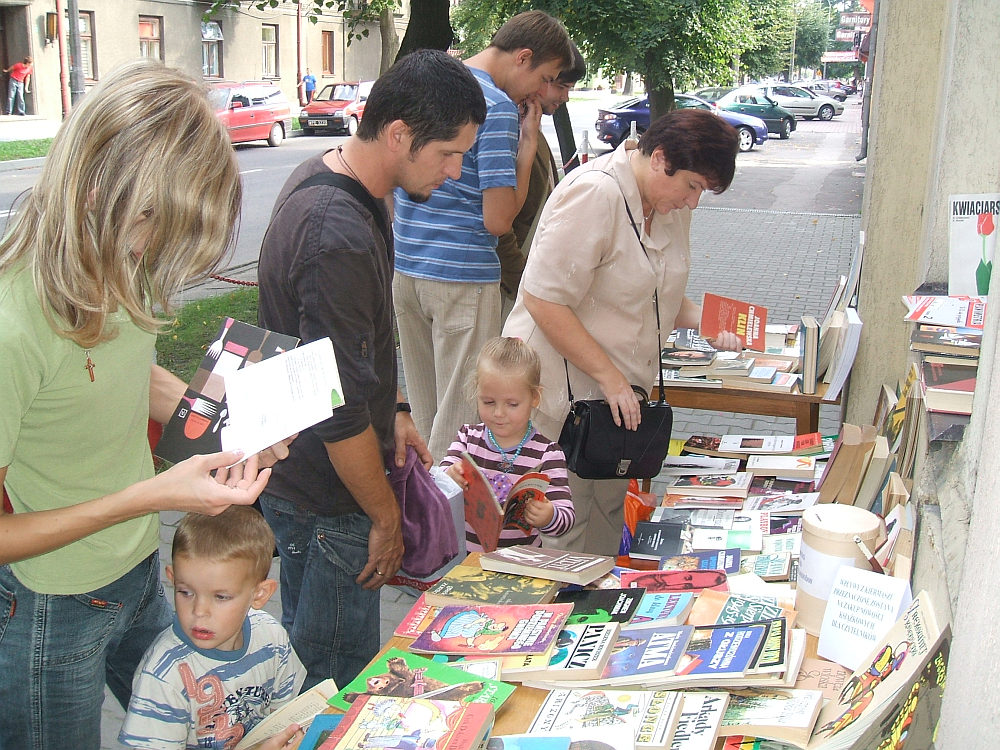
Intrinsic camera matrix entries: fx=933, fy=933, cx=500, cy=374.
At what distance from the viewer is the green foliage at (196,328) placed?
22.0 feet

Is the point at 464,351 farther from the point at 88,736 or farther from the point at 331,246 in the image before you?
the point at 88,736

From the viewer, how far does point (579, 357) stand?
9.29 feet

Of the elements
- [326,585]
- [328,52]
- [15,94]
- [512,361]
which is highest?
[328,52]

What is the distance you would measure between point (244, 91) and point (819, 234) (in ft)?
48.4

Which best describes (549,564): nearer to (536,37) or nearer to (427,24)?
(536,37)

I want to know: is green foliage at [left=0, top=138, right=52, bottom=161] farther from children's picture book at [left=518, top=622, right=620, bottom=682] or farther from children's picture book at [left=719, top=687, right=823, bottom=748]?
children's picture book at [left=719, top=687, right=823, bottom=748]

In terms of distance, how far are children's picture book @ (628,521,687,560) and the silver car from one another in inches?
1490

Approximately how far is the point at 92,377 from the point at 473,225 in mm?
2300

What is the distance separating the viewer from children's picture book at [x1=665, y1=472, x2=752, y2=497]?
304 centimetres

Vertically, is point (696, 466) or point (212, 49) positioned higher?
point (212, 49)

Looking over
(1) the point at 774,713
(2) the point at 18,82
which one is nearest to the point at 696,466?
(1) the point at 774,713

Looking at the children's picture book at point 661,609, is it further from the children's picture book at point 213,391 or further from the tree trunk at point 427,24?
the tree trunk at point 427,24

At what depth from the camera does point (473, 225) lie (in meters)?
3.73

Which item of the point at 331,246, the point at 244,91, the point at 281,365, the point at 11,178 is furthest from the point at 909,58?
the point at 244,91
